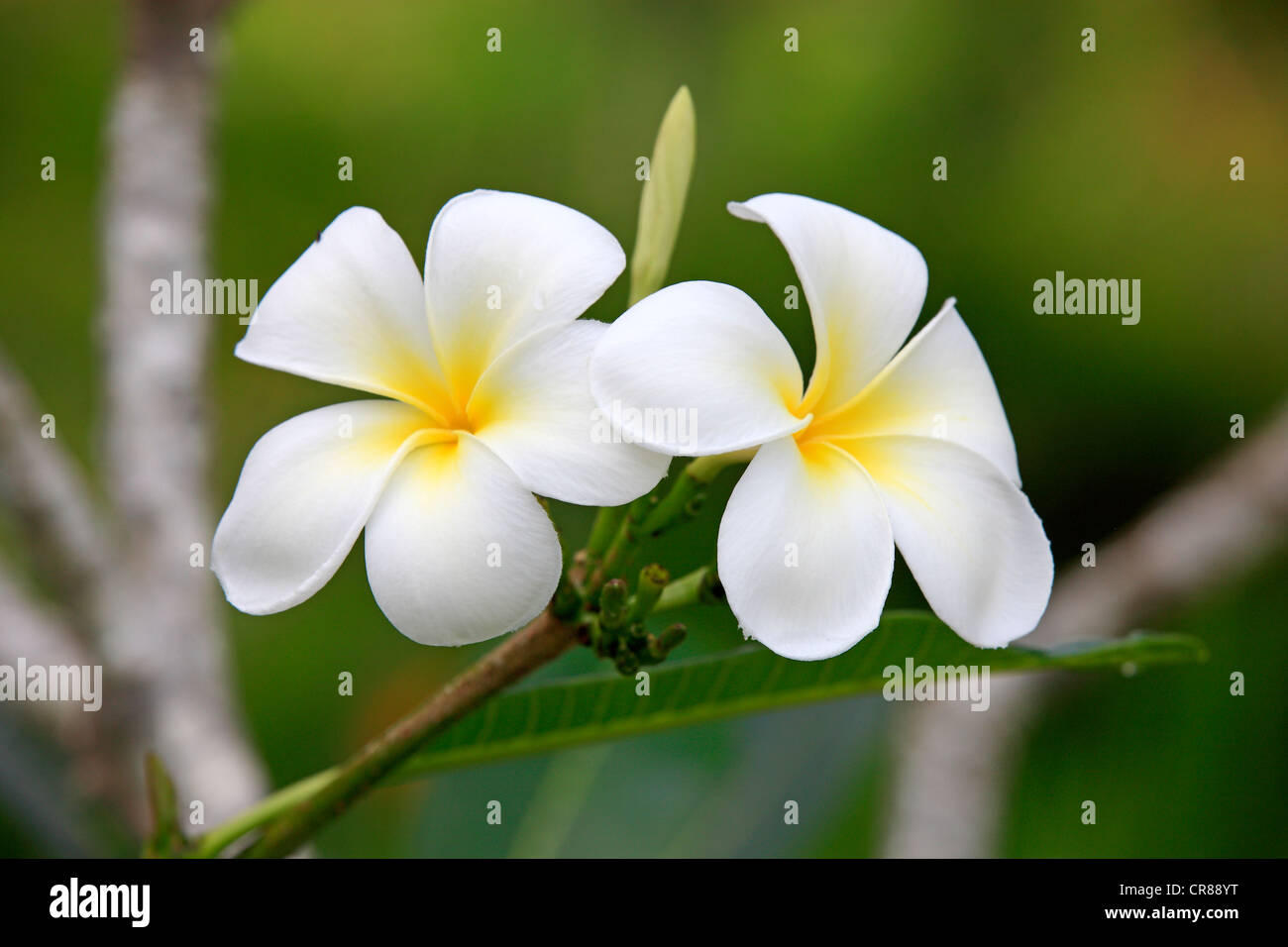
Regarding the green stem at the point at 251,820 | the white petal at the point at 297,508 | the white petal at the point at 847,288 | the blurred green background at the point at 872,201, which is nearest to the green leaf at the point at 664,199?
the white petal at the point at 847,288

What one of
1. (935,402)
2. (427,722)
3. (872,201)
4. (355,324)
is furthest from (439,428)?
(872,201)

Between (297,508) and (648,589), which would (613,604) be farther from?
(297,508)

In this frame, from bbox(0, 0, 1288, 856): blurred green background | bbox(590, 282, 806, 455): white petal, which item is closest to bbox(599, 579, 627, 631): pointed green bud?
bbox(590, 282, 806, 455): white petal

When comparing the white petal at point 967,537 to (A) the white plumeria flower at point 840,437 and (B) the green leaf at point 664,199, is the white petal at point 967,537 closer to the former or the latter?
(A) the white plumeria flower at point 840,437

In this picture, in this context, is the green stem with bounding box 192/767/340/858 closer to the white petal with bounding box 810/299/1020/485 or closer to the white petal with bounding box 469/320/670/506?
the white petal with bounding box 469/320/670/506

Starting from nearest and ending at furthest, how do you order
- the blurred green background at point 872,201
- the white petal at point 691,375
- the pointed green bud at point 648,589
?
the white petal at point 691,375, the pointed green bud at point 648,589, the blurred green background at point 872,201
